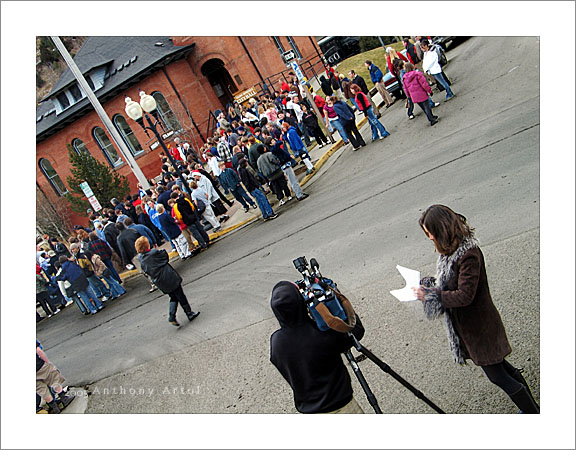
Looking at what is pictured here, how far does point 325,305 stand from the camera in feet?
9.72

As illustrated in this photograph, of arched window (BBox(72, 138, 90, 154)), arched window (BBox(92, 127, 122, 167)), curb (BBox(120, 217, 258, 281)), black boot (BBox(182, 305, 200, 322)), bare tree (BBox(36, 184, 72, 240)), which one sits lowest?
black boot (BBox(182, 305, 200, 322))

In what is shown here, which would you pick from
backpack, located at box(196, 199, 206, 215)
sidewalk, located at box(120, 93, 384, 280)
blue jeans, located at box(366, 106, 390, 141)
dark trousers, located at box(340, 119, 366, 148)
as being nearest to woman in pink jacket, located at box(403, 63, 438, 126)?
blue jeans, located at box(366, 106, 390, 141)

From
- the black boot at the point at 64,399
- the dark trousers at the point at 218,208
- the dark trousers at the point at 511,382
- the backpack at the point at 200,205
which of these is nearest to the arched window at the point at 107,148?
the dark trousers at the point at 218,208

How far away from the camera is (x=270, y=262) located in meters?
8.26

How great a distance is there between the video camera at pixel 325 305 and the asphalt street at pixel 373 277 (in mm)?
1431

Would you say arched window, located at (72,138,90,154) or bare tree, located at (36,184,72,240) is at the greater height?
arched window, located at (72,138,90,154)

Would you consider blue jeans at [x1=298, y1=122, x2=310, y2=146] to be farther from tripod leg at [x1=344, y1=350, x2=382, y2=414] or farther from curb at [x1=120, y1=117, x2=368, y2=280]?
tripod leg at [x1=344, y1=350, x2=382, y2=414]

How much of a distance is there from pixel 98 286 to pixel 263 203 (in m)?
4.35

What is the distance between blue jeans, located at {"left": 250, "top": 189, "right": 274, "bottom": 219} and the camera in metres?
10.7

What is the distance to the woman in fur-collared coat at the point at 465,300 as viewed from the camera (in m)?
2.85

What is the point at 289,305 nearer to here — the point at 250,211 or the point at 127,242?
the point at 127,242

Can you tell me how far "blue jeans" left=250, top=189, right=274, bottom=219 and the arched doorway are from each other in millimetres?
7010

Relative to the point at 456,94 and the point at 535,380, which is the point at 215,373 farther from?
the point at 456,94

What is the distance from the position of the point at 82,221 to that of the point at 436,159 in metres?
11.7
